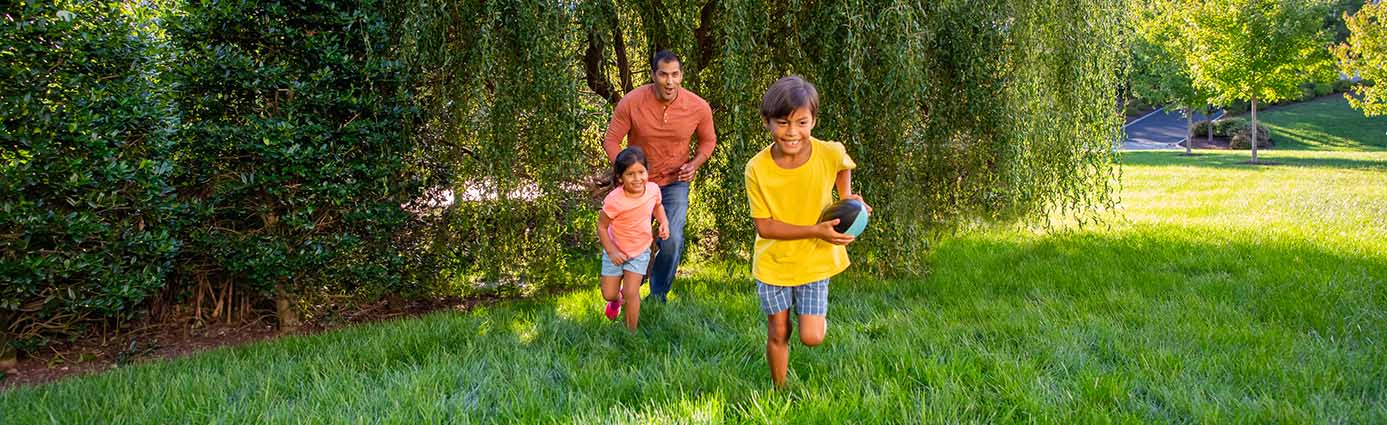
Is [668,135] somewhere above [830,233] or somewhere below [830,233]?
above

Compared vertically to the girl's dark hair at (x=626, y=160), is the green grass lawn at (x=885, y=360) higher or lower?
lower

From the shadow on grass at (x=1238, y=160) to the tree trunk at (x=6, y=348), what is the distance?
60.4 feet

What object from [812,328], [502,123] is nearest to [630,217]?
[502,123]

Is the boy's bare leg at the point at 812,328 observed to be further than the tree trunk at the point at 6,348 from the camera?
No

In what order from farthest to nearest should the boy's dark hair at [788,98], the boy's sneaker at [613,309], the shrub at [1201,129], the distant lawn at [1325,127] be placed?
the shrub at [1201,129] < the distant lawn at [1325,127] < the boy's sneaker at [613,309] < the boy's dark hair at [788,98]

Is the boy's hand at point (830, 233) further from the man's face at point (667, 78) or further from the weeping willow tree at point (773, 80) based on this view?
the weeping willow tree at point (773, 80)

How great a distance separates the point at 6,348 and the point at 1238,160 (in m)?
21.4

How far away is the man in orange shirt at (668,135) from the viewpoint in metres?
4.16

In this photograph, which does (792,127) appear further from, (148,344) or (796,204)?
(148,344)

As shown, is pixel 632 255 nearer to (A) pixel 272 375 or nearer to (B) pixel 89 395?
(A) pixel 272 375

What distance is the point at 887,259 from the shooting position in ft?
16.0

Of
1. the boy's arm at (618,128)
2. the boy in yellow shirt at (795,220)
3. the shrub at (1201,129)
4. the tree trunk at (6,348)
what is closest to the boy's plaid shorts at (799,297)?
the boy in yellow shirt at (795,220)

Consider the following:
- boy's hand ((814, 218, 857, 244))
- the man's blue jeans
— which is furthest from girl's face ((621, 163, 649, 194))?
boy's hand ((814, 218, 857, 244))

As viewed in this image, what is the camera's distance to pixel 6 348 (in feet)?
12.5
